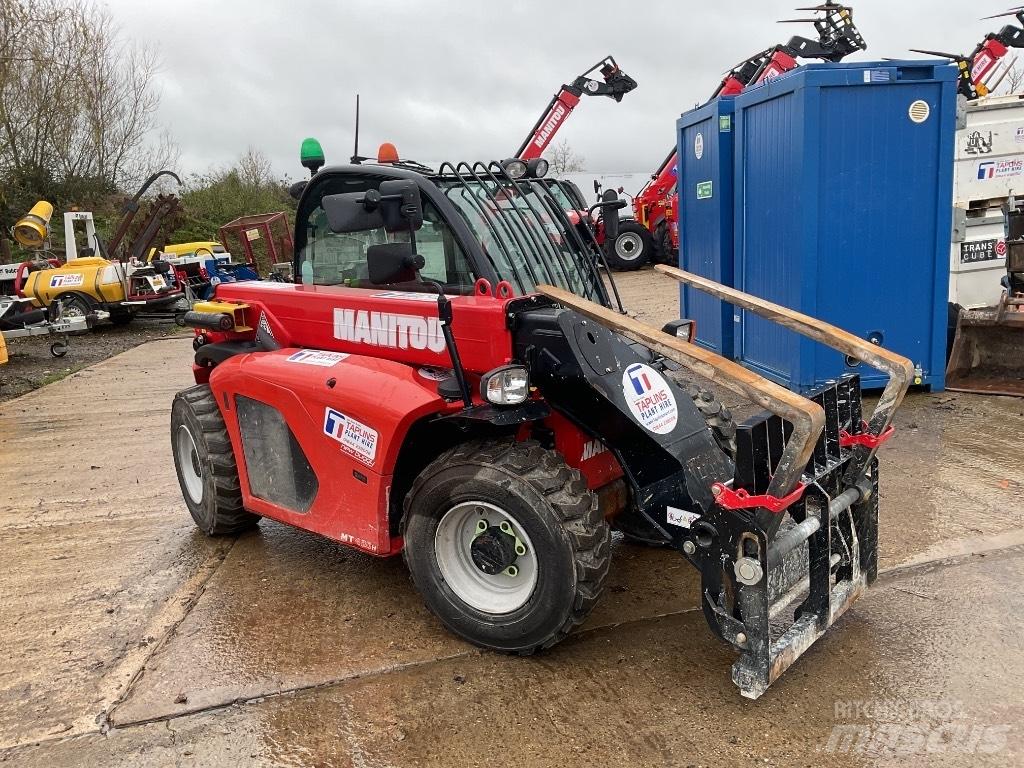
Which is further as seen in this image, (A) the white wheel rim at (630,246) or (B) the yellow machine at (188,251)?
(A) the white wheel rim at (630,246)

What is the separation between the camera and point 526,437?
3.54 metres

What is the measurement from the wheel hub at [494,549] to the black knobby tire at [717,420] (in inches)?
44.6

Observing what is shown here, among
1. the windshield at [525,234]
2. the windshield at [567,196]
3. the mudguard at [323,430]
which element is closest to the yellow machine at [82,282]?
the mudguard at [323,430]

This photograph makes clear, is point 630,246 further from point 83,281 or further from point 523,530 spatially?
point 523,530

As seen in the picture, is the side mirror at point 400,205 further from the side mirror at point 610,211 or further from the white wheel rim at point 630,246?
the white wheel rim at point 630,246

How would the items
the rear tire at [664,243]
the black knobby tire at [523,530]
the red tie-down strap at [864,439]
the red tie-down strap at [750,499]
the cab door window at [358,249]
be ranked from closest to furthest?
the red tie-down strap at [750,499]
the black knobby tire at [523,530]
the red tie-down strap at [864,439]
the cab door window at [358,249]
the rear tire at [664,243]

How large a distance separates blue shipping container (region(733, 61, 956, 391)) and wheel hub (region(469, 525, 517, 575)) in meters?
4.38

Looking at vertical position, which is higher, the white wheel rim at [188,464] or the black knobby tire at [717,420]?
the black knobby tire at [717,420]

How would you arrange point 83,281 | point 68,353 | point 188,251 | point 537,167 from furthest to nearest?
point 188,251, point 83,281, point 68,353, point 537,167

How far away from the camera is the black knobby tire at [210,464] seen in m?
4.51

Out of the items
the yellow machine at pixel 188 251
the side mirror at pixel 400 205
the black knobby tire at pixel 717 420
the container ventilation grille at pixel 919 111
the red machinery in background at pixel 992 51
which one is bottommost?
the black knobby tire at pixel 717 420

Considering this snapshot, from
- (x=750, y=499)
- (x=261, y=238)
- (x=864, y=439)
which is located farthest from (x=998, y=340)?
(x=261, y=238)

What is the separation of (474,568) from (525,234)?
5.06ft

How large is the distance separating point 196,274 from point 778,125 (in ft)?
43.1
